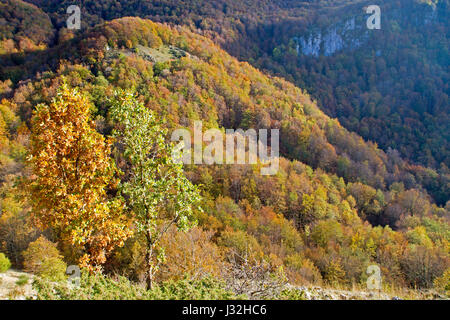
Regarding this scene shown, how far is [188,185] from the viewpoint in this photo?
29.9 ft

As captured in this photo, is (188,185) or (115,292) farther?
(188,185)

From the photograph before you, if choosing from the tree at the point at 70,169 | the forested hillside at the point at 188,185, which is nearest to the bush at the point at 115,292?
the forested hillside at the point at 188,185

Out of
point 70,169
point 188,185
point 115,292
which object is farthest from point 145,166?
point 115,292

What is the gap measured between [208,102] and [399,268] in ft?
192

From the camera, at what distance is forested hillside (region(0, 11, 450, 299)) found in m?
8.80

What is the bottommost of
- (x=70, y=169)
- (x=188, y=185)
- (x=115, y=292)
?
(x=115, y=292)

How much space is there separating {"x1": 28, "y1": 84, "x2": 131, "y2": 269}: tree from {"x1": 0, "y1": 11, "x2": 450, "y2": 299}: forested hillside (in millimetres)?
49

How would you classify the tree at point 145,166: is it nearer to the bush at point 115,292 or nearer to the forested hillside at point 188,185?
the forested hillside at point 188,185

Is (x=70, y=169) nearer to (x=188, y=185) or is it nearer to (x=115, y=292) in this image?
(x=188, y=185)

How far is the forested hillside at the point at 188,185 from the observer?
880cm

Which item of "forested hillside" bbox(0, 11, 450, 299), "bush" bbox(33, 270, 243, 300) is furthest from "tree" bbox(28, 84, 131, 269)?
"bush" bbox(33, 270, 243, 300)

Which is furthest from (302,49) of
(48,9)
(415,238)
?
(415,238)

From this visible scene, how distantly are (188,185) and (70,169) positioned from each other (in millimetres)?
3614

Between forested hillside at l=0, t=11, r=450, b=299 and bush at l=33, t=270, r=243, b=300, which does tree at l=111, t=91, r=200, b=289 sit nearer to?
forested hillside at l=0, t=11, r=450, b=299
